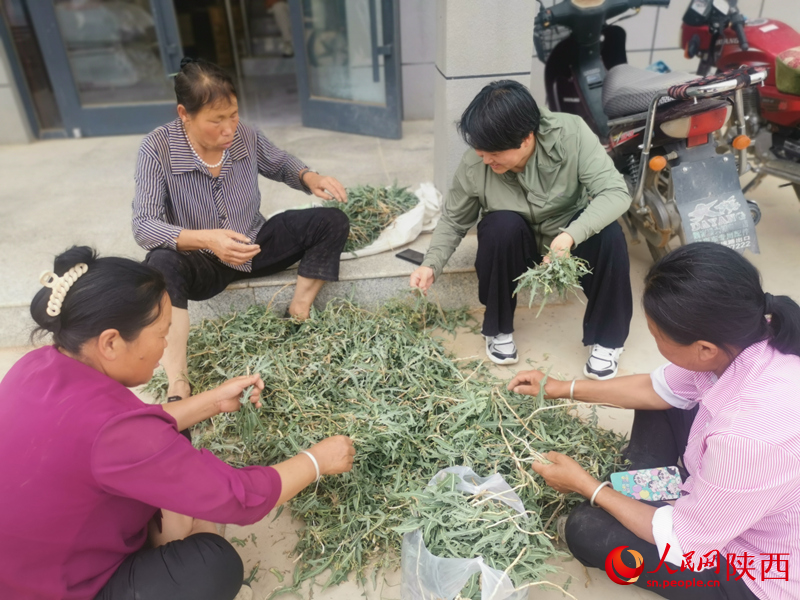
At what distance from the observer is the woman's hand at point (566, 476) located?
1581mm

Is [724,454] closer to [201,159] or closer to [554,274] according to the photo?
[554,274]

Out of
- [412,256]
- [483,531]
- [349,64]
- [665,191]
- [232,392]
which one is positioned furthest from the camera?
[349,64]

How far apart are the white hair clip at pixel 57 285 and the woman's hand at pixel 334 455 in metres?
0.72

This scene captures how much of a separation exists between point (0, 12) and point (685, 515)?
5.88 meters

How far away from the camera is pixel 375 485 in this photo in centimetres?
193

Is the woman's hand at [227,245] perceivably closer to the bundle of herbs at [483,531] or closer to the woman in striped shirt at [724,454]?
the bundle of herbs at [483,531]

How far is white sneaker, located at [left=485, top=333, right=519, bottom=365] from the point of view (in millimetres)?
2613

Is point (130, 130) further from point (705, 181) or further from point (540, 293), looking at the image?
point (705, 181)

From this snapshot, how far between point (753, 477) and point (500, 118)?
1.34 meters

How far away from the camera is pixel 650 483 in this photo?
1.70 metres

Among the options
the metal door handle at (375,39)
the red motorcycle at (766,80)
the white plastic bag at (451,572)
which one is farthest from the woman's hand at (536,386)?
the metal door handle at (375,39)

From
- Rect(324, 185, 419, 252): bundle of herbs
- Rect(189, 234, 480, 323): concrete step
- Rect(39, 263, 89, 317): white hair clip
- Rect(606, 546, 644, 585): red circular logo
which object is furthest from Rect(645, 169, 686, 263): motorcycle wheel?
Rect(39, 263, 89, 317): white hair clip

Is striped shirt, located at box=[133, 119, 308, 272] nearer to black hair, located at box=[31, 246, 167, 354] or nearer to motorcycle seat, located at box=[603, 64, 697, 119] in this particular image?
black hair, located at box=[31, 246, 167, 354]

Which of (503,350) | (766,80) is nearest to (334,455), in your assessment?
(503,350)
